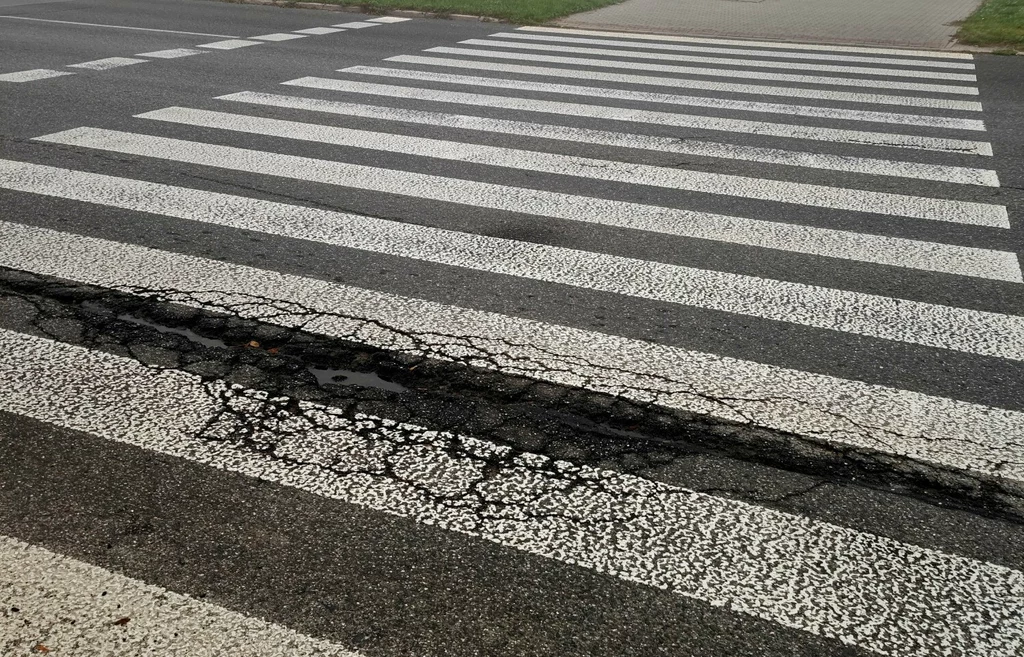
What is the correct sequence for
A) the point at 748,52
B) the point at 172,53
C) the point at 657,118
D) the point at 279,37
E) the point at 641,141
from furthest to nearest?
the point at 279,37 < the point at 748,52 < the point at 172,53 < the point at 657,118 < the point at 641,141

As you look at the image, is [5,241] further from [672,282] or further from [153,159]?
[672,282]

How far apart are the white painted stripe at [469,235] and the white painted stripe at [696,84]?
13.9ft

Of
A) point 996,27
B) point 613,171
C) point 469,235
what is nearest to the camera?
point 469,235

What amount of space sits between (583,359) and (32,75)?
8195mm

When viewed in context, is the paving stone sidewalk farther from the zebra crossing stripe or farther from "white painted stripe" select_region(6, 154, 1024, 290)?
the zebra crossing stripe

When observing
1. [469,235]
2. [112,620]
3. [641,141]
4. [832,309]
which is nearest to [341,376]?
[112,620]

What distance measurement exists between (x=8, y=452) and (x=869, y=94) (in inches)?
343

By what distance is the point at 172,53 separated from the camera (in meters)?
11.1

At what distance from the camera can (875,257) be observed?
204 inches

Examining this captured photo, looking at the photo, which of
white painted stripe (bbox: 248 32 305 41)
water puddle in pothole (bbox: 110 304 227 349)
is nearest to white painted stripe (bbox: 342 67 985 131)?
white painted stripe (bbox: 248 32 305 41)

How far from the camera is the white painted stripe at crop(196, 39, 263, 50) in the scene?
11.6 metres

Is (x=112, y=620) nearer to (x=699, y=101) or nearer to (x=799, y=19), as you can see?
(x=699, y=101)

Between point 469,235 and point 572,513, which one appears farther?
point 469,235

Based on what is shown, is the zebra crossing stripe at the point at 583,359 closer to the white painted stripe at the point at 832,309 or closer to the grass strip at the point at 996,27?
the white painted stripe at the point at 832,309
